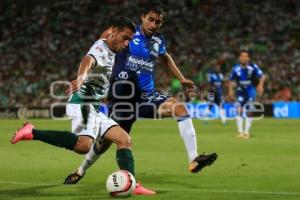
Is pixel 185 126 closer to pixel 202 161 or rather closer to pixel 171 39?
pixel 202 161

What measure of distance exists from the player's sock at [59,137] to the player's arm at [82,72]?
3.23 ft

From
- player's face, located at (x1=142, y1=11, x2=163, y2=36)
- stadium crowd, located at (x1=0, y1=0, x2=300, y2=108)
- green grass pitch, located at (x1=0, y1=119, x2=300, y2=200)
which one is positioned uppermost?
stadium crowd, located at (x1=0, y1=0, x2=300, y2=108)

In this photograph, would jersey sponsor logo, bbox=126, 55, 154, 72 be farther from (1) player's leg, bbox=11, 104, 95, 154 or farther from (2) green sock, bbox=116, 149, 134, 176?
(2) green sock, bbox=116, 149, 134, 176

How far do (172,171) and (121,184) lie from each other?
3.24 meters

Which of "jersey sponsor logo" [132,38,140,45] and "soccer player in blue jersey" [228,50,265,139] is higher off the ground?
"jersey sponsor logo" [132,38,140,45]

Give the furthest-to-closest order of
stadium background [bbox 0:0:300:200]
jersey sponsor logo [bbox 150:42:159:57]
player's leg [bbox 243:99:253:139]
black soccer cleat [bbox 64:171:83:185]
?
1. stadium background [bbox 0:0:300:200]
2. player's leg [bbox 243:99:253:139]
3. jersey sponsor logo [bbox 150:42:159:57]
4. black soccer cleat [bbox 64:171:83:185]

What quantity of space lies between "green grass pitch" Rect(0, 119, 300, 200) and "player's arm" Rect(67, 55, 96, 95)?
130 centimetres

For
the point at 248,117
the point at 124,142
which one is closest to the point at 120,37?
the point at 124,142

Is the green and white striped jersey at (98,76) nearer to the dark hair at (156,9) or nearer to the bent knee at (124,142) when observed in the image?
the bent knee at (124,142)

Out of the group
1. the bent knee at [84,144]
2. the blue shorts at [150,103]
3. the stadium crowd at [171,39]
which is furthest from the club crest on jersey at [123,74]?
the stadium crowd at [171,39]

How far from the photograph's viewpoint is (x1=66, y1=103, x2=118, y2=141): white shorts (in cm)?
845

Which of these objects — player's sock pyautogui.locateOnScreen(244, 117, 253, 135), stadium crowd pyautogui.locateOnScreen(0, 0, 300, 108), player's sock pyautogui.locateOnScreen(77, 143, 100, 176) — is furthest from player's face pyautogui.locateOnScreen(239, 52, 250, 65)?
stadium crowd pyautogui.locateOnScreen(0, 0, 300, 108)

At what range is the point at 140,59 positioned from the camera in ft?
32.5

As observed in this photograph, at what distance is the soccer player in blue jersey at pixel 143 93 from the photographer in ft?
31.2
